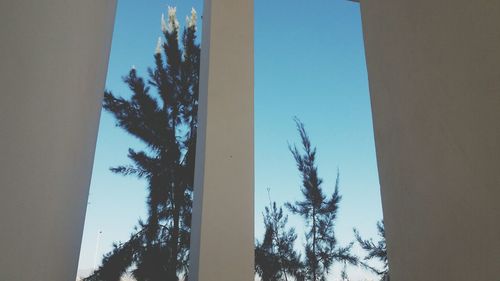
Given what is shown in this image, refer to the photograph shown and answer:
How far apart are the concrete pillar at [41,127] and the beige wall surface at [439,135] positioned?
70 centimetres

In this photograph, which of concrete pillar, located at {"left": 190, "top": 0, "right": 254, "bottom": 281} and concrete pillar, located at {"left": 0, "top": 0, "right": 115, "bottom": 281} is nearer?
concrete pillar, located at {"left": 0, "top": 0, "right": 115, "bottom": 281}

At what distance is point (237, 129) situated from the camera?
1.72 metres

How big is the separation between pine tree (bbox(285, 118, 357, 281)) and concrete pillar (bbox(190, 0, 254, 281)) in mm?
1842

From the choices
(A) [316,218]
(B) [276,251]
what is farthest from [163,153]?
(A) [316,218]

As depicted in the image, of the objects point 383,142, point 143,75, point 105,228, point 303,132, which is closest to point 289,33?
point 303,132

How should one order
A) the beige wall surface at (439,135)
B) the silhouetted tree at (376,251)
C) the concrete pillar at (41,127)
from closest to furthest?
the concrete pillar at (41,127), the beige wall surface at (439,135), the silhouetted tree at (376,251)

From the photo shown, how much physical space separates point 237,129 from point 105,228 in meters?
1.71

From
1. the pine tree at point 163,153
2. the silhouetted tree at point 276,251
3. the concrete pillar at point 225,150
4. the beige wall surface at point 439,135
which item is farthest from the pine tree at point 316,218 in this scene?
the beige wall surface at point 439,135

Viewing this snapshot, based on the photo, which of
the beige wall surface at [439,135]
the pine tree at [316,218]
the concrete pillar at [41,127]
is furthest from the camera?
the pine tree at [316,218]

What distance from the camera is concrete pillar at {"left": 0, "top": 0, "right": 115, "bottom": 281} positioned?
44 cm

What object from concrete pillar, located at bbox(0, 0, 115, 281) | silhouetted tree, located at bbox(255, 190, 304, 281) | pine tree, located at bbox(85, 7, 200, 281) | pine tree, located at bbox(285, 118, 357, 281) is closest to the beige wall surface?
concrete pillar, located at bbox(0, 0, 115, 281)

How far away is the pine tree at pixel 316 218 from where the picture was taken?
128 inches

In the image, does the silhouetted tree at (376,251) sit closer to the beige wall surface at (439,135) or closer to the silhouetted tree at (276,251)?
the silhouetted tree at (276,251)

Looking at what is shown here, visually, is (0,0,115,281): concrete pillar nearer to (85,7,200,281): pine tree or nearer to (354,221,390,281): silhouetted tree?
(85,7,200,281): pine tree
